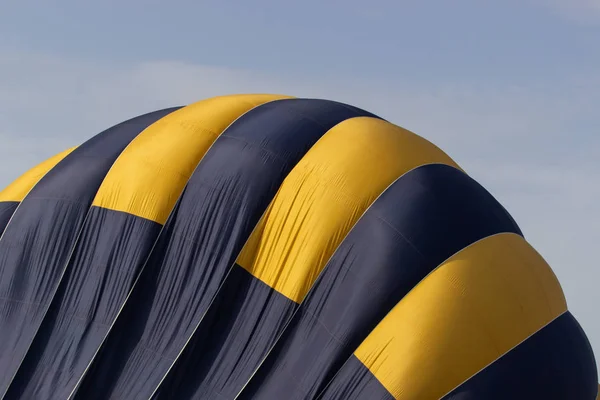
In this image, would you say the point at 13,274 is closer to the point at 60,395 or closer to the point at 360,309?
the point at 60,395

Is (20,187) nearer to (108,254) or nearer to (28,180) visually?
(28,180)

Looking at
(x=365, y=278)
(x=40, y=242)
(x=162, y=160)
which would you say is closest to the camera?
(x=365, y=278)

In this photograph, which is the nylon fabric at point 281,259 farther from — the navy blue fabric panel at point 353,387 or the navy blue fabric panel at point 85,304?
the navy blue fabric panel at point 85,304

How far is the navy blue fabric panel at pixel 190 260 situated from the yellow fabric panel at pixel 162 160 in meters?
0.22

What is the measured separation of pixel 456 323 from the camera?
1388cm

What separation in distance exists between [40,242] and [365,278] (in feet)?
14.9

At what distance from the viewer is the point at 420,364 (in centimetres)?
1364

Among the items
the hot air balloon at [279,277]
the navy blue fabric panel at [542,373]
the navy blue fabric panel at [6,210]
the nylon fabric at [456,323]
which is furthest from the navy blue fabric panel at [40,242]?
the navy blue fabric panel at [542,373]

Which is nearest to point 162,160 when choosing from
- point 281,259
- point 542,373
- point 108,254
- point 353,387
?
point 108,254

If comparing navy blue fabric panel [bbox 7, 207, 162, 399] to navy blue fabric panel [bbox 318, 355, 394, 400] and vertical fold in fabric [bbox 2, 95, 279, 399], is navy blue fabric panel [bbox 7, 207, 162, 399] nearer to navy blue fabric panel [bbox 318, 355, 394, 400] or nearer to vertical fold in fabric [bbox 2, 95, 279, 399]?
vertical fold in fabric [bbox 2, 95, 279, 399]

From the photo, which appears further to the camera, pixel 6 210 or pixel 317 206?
pixel 6 210

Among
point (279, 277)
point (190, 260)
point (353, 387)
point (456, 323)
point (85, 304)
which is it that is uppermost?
point (190, 260)

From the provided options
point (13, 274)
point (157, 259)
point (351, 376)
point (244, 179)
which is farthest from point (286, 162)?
point (13, 274)

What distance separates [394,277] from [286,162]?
2.18 metres
